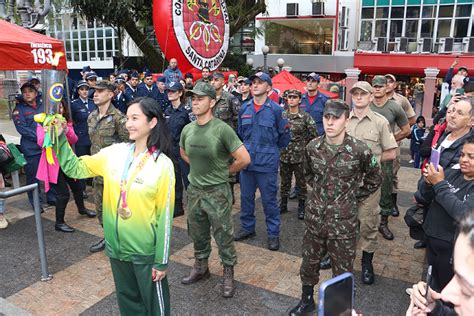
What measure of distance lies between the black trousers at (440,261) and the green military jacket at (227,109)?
12.6 feet

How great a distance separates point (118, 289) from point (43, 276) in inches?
73.1

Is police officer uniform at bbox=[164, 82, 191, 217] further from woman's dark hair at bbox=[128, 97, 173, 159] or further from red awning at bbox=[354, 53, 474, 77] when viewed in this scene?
red awning at bbox=[354, 53, 474, 77]

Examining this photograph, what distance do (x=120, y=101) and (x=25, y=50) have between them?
3159 mm

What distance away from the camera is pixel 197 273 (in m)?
4.17

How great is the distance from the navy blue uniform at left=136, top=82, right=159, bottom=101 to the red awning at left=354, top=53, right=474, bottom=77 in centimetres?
1643

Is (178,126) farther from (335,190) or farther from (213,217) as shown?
(335,190)

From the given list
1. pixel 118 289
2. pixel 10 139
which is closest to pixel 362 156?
pixel 118 289

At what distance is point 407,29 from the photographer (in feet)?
74.6

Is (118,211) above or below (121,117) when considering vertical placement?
below

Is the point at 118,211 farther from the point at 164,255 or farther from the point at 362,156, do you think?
the point at 362,156

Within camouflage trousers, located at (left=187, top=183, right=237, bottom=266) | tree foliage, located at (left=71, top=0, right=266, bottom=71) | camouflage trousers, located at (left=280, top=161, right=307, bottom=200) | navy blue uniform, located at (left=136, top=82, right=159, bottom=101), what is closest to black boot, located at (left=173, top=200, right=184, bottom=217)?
camouflage trousers, located at (left=280, top=161, right=307, bottom=200)

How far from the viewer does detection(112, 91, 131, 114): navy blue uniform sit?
8.36m

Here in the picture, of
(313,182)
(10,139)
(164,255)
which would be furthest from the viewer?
(10,139)

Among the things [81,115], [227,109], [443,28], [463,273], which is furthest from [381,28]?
[463,273]
